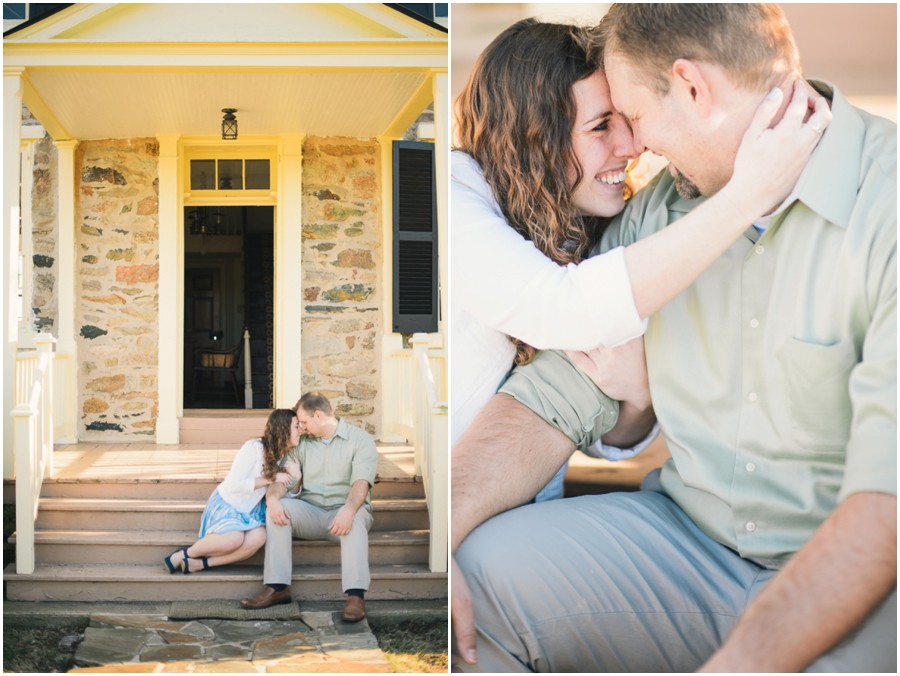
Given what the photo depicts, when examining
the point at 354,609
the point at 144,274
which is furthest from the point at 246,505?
the point at 144,274

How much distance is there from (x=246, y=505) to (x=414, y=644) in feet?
2.77

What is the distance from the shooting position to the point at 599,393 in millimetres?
2412

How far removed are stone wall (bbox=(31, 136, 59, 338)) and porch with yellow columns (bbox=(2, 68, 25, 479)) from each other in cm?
97

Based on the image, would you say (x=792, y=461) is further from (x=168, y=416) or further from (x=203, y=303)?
(x=203, y=303)

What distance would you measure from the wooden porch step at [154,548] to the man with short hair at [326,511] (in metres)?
0.04

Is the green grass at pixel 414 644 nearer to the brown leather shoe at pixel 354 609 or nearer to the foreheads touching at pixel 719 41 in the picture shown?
the brown leather shoe at pixel 354 609

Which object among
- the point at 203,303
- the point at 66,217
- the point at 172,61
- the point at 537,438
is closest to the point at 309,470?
the point at 537,438

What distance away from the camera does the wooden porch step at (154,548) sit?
3639mm

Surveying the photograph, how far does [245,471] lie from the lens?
12.5 feet

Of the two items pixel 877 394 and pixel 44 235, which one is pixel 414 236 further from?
pixel 877 394

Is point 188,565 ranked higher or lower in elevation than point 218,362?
lower

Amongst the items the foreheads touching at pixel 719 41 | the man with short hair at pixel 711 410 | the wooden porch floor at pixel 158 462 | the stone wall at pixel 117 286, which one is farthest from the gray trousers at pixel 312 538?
the foreheads touching at pixel 719 41

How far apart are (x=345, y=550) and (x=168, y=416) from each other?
2.09 m

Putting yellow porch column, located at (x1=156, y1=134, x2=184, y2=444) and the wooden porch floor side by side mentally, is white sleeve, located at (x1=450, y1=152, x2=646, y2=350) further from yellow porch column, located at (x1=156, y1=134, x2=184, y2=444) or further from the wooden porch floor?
yellow porch column, located at (x1=156, y1=134, x2=184, y2=444)
